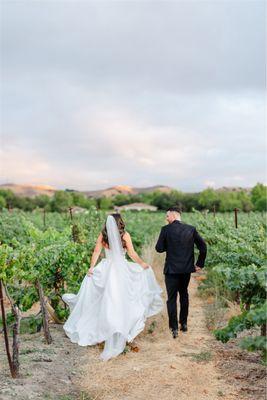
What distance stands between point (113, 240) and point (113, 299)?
800 millimetres

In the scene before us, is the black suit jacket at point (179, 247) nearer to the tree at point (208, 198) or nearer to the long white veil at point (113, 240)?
the long white veil at point (113, 240)

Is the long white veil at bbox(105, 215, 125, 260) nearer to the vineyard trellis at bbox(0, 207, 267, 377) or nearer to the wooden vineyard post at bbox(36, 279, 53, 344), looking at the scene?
the vineyard trellis at bbox(0, 207, 267, 377)

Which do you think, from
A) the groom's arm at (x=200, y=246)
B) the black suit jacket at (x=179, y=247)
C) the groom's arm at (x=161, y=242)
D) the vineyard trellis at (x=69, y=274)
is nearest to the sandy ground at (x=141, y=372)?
the vineyard trellis at (x=69, y=274)

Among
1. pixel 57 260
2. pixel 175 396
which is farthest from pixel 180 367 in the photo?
pixel 57 260

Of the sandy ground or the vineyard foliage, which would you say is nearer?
the vineyard foliage

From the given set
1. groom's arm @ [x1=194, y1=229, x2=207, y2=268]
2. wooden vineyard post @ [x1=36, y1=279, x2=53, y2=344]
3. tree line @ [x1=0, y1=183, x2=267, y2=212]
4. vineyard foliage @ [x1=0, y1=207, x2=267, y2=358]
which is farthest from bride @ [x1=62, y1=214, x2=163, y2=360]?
tree line @ [x1=0, y1=183, x2=267, y2=212]

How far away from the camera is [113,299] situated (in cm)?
720

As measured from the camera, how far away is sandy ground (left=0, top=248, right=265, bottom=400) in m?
5.58

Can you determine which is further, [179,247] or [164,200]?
[164,200]

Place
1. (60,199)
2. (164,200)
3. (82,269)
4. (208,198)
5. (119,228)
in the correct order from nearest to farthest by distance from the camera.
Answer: (119,228) < (82,269) < (60,199) < (164,200) < (208,198)

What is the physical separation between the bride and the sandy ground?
0.22 metres

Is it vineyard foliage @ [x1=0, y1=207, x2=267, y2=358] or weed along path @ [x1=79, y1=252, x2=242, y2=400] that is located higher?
vineyard foliage @ [x1=0, y1=207, x2=267, y2=358]

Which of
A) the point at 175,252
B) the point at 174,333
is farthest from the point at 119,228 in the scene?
the point at 174,333

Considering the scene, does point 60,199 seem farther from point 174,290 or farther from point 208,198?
point 174,290
